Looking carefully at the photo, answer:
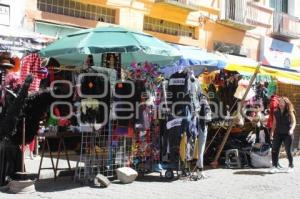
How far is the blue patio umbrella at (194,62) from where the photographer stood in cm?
1004

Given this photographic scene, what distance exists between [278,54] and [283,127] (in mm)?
13811

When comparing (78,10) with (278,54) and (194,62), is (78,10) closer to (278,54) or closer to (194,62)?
(194,62)

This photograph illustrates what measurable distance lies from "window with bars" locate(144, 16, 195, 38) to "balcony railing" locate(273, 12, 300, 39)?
618 centimetres

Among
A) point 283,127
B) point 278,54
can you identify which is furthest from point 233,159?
point 278,54

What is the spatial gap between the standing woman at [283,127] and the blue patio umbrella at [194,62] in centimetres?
157

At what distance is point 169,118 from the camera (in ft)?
31.9

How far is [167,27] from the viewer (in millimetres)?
18719

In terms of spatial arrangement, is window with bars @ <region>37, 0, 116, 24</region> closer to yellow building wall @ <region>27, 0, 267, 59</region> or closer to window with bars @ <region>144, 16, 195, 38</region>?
yellow building wall @ <region>27, 0, 267, 59</region>

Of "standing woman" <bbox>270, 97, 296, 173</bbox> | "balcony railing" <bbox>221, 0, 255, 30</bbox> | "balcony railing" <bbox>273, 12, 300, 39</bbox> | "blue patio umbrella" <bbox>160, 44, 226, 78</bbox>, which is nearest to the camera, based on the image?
"blue patio umbrella" <bbox>160, 44, 226, 78</bbox>

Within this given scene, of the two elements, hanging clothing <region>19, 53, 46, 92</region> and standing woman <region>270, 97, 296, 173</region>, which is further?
hanging clothing <region>19, 53, 46, 92</region>

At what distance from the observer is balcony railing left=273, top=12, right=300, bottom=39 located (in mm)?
24328

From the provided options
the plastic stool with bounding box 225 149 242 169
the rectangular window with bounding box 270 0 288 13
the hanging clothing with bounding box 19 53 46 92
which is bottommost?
the plastic stool with bounding box 225 149 242 169

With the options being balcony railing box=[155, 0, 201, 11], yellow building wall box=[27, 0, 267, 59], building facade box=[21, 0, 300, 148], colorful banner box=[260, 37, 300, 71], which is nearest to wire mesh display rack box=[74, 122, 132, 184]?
building facade box=[21, 0, 300, 148]

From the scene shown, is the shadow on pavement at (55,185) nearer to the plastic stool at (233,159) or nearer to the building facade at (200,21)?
the plastic stool at (233,159)
